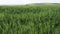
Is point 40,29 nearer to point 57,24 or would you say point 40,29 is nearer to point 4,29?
point 57,24

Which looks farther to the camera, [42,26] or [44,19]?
[44,19]

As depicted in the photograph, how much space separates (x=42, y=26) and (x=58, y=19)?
464mm

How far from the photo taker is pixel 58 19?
10.6ft

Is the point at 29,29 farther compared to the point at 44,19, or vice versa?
the point at 44,19

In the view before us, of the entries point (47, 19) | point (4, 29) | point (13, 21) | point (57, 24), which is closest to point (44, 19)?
point (47, 19)

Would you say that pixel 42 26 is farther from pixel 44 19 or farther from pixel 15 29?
pixel 15 29

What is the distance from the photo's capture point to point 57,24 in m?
3.12

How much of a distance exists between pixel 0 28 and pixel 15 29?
25 cm

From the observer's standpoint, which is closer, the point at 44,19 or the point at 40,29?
the point at 40,29

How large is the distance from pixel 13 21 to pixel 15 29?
19cm

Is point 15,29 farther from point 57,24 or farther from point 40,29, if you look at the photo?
point 57,24

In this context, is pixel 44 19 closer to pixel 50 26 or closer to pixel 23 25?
pixel 50 26

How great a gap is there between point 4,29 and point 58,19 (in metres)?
1.05

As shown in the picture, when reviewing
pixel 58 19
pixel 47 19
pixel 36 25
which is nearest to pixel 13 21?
pixel 36 25
